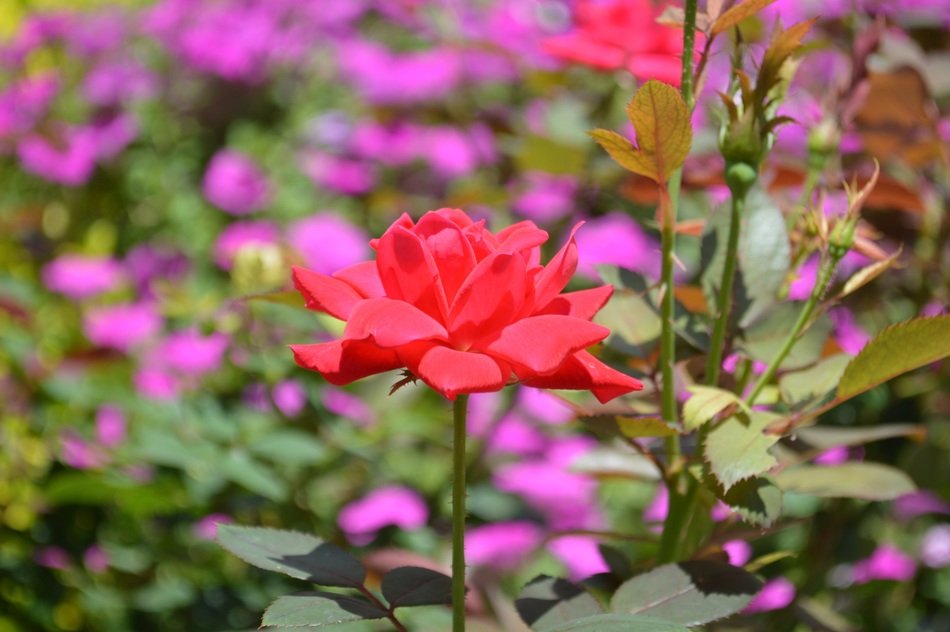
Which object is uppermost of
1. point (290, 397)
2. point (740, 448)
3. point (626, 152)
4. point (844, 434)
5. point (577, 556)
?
point (626, 152)

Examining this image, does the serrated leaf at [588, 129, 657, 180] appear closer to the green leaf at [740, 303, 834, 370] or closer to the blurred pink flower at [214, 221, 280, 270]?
the green leaf at [740, 303, 834, 370]

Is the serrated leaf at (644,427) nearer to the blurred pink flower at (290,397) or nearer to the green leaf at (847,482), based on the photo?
the green leaf at (847,482)

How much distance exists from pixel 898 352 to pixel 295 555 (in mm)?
268

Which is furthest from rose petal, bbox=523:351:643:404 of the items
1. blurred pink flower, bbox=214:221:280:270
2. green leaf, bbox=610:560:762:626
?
blurred pink flower, bbox=214:221:280:270

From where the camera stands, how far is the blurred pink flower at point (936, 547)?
3.72 feet

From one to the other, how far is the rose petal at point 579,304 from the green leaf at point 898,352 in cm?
11

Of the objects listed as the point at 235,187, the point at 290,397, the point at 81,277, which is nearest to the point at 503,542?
the point at 290,397

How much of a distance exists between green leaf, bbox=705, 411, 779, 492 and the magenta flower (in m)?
1.58

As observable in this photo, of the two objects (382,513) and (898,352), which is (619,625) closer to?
(898,352)

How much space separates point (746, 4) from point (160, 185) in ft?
6.06

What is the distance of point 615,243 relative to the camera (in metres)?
1.44

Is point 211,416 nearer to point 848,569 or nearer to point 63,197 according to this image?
point 848,569

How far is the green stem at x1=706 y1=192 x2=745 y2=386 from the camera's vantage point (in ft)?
1.64

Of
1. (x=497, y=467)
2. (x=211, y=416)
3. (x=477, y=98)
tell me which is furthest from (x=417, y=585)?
(x=477, y=98)
